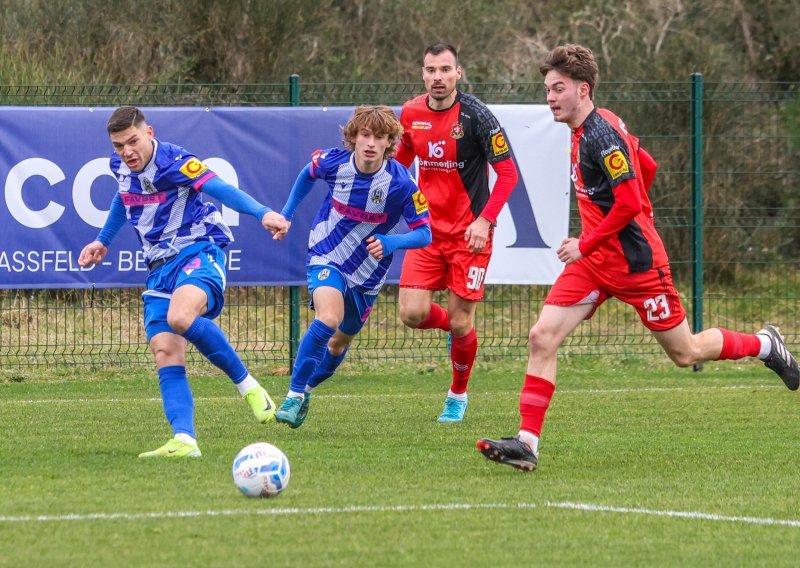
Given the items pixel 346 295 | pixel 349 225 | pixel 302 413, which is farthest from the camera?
pixel 346 295

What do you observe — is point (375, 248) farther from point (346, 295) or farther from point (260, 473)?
point (260, 473)

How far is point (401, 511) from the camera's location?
231 inches

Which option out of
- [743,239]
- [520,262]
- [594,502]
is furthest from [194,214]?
[743,239]

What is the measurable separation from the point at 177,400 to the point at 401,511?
2.07 meters

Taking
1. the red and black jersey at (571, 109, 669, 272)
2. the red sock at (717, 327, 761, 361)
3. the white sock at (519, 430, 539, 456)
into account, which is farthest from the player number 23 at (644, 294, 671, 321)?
the white sock at (519, 430, 539, 456)

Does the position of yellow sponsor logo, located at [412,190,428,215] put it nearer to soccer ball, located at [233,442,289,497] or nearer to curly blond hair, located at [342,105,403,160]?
curly blond hair, located at [342,105,403,160]

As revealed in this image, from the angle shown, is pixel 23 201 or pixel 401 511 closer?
pixel 401 511

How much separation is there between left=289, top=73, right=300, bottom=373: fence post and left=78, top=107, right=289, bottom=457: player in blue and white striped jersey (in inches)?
182

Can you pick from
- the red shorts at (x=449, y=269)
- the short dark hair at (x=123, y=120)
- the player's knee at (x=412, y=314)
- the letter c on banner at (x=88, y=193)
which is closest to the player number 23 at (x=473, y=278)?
the red shorts at (x=449, y=269)

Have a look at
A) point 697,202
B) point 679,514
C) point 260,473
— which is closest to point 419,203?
point 260,473

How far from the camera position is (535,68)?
23375mm

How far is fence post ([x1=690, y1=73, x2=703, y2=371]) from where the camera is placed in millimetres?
12969

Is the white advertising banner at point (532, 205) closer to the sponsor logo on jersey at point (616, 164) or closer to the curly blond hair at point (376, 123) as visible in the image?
the curly blond hair at point (376, 123)

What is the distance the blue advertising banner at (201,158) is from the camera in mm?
11758
